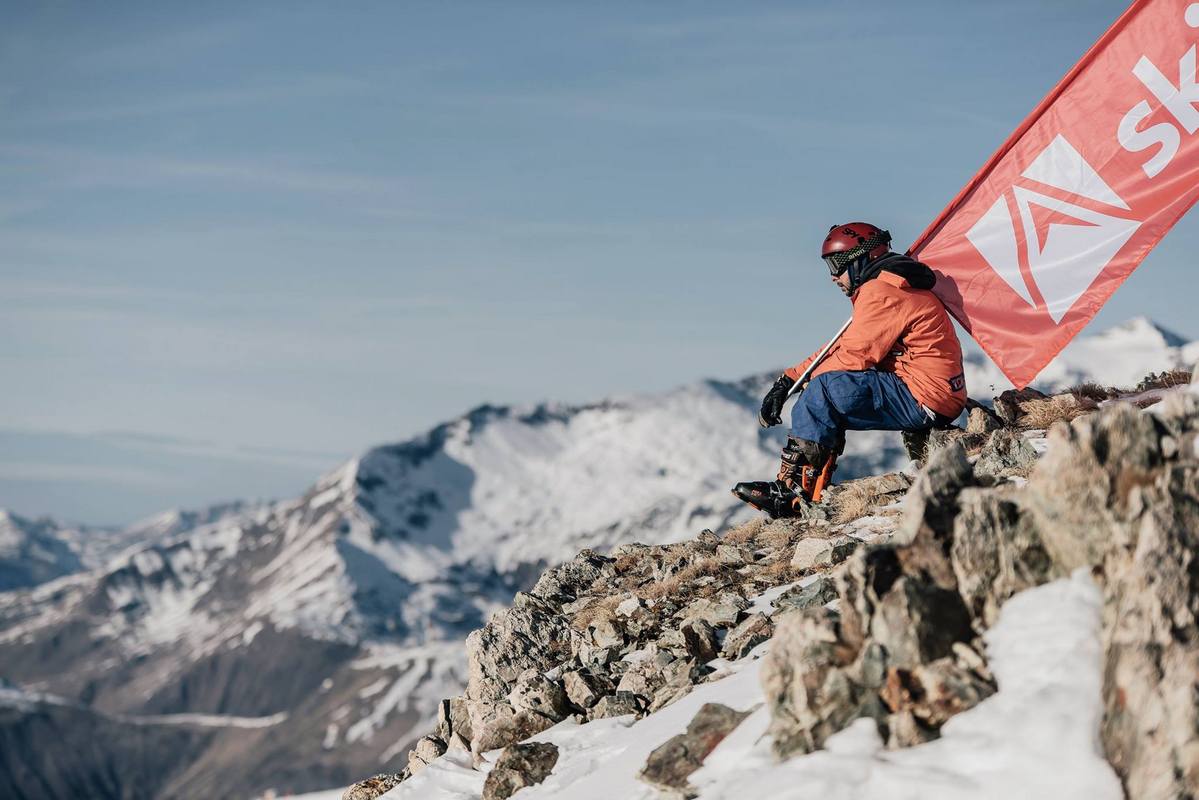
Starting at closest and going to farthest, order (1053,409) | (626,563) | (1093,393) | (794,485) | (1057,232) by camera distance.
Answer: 1. (1057,232)
2. (1053,409)
3. (1093,393)
4. (794,485)
5. (626,563)

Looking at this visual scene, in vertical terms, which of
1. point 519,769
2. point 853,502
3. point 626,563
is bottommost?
point 519,769

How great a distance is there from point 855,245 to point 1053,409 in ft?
13.7

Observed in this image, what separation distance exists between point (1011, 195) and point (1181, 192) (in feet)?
7.91

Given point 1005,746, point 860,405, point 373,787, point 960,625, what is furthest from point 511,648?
point 1005,746

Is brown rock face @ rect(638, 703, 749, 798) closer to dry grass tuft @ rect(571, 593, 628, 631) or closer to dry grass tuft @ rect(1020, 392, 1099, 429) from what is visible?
dry grass tuft @ rect(571, 593, 628, 631)

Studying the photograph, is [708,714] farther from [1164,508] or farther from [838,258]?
[838,258]

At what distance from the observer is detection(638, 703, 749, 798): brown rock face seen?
10914 millimetres

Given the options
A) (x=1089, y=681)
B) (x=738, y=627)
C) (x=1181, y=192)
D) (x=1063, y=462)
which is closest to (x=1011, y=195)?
(x=1181, y=192)

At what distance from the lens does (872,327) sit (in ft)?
57.4

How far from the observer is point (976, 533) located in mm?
10125

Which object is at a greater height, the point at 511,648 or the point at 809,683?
the point at 809,683

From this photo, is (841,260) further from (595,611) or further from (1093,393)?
(595,611)

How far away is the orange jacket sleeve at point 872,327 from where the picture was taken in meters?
17.3

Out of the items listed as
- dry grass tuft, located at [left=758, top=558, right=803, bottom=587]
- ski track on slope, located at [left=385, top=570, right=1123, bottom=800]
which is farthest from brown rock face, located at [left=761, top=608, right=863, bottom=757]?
dry grass tuft, located at [left=758, top=558, right=803, bottom=587]
